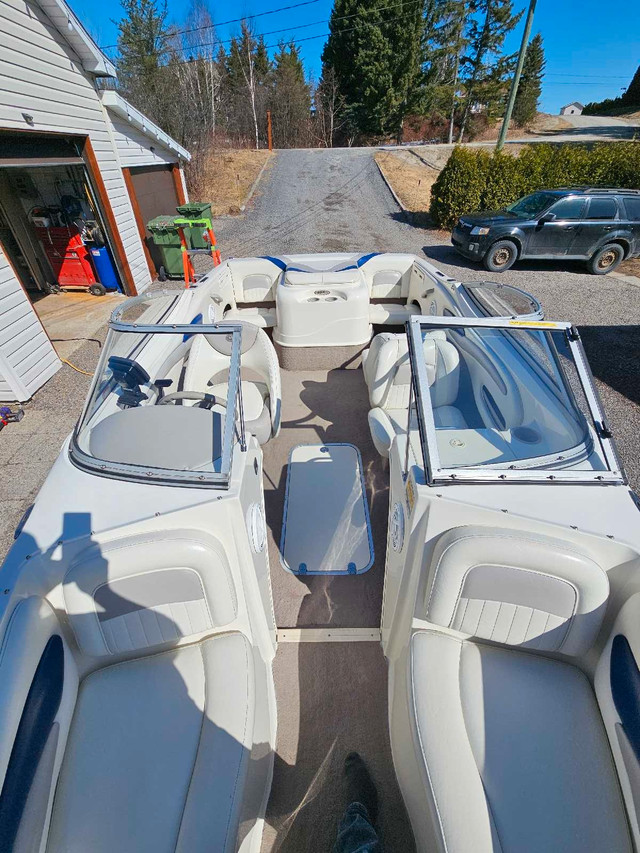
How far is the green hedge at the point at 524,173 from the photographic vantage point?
968 cm

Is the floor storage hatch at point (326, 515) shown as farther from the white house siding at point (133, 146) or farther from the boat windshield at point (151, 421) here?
the white house siding at point (133, 146)

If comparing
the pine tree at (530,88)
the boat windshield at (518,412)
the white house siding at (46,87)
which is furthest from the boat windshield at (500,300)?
the pine tree at (530,88)

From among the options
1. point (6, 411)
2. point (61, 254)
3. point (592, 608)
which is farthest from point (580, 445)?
point (61, 254)

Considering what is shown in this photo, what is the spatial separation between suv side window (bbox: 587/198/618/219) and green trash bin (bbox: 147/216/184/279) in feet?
27.0

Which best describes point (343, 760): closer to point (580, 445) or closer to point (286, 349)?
point (580, 445)

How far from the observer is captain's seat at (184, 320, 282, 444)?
2898 mm

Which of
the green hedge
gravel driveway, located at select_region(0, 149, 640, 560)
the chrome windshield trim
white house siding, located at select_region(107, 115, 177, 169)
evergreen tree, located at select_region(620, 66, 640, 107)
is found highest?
evergreen tree, located at select_region(620, 66, 640, 107)

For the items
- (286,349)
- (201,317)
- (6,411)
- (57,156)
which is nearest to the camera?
(201,317)

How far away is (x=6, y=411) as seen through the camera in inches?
156

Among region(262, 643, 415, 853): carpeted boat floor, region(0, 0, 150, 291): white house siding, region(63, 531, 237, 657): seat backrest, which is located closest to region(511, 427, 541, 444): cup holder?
region(262, 643, 415, 853): carpeted boat floor

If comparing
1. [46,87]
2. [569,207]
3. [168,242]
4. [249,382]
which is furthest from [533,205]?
[46,87]

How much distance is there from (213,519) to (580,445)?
1.67 meters

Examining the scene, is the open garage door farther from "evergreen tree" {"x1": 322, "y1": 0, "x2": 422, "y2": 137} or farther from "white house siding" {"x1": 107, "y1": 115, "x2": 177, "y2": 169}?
"evergreen tree" {"x1": 322, "y1": 0, "x2": 422, "y2": 137}

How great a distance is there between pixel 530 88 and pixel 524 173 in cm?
2771
